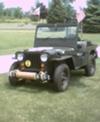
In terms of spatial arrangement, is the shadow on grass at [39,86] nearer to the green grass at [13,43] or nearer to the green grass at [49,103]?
the green grass at [49,103]

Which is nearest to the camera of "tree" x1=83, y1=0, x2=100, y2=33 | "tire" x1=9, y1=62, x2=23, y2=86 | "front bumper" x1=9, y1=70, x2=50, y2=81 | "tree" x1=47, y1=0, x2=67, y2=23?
"front bumper" x1=9, y1=70, x2=50, y2=81

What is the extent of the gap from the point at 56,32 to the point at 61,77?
1798 mm

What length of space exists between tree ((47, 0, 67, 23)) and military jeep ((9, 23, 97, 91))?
40.6 m

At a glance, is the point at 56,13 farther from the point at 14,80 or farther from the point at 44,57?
the point at 44,57

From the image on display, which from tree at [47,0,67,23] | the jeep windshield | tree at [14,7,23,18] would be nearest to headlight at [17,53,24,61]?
the jeep windshield

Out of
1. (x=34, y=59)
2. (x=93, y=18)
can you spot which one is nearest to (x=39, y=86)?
(x=34, y=59)

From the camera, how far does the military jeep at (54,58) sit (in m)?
8.22

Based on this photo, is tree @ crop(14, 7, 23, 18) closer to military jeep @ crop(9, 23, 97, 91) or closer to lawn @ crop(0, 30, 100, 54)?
lawn @ crop(0, 30, 100, 54)

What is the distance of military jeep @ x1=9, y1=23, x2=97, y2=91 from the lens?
324 inches

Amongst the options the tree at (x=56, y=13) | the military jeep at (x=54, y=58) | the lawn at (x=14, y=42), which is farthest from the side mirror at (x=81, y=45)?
the tree at (x=56, y=13)

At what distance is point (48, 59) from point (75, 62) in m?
1.15

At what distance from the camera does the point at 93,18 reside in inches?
1591

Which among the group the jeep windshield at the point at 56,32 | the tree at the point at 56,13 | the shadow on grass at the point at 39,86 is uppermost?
the jeep windshield at the point at 56,32

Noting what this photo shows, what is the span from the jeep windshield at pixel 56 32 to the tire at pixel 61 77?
4.21ft
